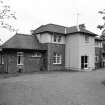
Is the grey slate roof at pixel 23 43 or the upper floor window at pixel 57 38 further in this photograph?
the upper floor window at pixel 57 38

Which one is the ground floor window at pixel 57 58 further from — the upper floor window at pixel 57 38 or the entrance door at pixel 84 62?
the entrance door at pixel 84 62

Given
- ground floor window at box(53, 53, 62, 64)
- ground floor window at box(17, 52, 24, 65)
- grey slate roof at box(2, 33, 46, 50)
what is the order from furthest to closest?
ground floor window at box(53, 53, 62, 64)
ground floor window at box(17, 52, 24, 65)
grey slate roof at box(2, 33, 46, 50)

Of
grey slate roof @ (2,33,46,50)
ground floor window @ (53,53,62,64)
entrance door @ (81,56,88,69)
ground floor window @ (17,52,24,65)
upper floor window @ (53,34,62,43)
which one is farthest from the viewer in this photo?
entrance door @ (81,56,88,69)

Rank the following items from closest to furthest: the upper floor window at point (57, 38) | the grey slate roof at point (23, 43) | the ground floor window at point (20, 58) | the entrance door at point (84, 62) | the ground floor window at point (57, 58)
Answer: the grey slate roof at point (23, 43) → the ground floor window at point (20, 58) → the ground floor window at point (57, 58) → the upper floor window at point (57, 38) → the entrance door at point (84, 62)

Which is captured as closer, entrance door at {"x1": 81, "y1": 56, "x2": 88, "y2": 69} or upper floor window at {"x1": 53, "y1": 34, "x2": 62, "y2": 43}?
upper floor window at {"x1": 53, "y1": 34, "x2": 62, "y2": 43}

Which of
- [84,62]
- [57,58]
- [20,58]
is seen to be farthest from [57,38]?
[20,58]

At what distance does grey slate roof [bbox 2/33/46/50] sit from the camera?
22.5 m

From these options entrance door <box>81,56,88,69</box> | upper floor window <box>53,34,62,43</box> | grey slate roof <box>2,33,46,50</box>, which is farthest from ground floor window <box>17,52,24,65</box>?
entrance door <box>81,56,88,69</box>

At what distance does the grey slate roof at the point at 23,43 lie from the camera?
886 inches

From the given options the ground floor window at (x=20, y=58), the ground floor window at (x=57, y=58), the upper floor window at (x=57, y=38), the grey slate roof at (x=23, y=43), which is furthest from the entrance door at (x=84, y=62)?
the ground floor window at (x=20, y=58)

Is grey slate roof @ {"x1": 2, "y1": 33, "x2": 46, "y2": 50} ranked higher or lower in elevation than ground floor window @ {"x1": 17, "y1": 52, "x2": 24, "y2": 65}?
higher

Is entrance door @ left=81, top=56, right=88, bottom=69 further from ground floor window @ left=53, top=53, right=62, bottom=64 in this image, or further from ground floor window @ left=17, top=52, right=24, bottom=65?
ground floor window @ left=17, top=52, right=24, bottom=65

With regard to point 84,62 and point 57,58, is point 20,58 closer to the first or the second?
point 57,58

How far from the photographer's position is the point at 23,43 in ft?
79.5
